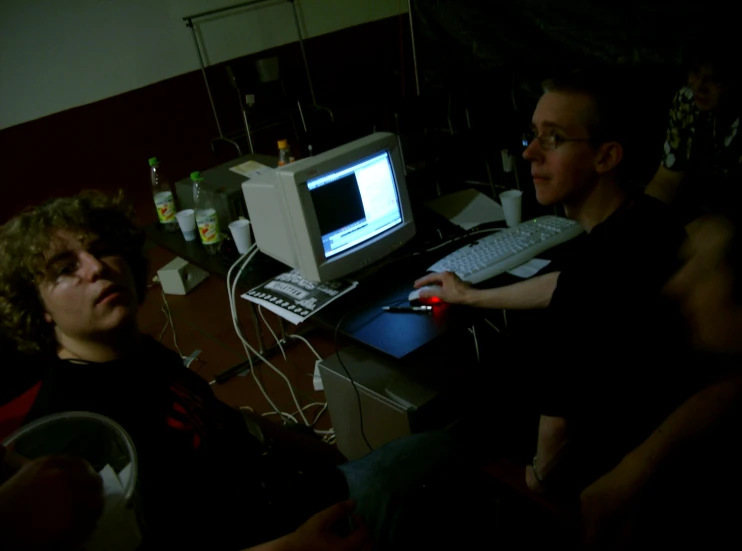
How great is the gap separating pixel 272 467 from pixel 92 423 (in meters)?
0.60

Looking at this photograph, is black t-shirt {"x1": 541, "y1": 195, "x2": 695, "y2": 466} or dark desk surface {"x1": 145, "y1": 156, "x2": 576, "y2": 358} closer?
black t-shirt {"x1": 541, "y1": 195, "x2": 695, "y2": 466}

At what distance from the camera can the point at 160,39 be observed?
496 cm

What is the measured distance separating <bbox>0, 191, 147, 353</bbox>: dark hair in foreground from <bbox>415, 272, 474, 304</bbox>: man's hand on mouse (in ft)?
2.74

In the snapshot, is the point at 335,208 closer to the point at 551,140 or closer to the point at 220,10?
the point at 551,140

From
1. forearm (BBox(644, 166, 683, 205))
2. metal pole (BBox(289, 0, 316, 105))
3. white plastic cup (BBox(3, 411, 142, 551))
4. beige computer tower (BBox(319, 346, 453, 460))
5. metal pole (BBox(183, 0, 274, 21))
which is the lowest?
beige computer tower (BBox(319, 346, 453, 460))

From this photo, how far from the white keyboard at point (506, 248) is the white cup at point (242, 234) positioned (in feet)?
2.31

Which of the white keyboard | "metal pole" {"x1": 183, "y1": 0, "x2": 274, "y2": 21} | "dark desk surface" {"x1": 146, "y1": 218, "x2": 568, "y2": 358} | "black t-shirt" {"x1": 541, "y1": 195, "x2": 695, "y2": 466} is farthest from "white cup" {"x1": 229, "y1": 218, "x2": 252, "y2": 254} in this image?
"metal pole" {"x1": 183, "y1": 0, "x2": 274, "y2": 21}

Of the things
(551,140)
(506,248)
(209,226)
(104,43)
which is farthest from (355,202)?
(104,43)

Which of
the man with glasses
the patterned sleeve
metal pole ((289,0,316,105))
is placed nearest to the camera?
the man with glasses

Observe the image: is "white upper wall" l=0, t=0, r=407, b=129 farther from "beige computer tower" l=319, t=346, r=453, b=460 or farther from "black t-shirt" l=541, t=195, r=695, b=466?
"black t-shirt" l=541, t=195, r=695, b=466

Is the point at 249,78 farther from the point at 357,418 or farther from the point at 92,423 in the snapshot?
the point at 92,423

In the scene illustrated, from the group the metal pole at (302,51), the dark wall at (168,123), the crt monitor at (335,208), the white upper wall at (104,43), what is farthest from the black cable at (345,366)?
the metal pole at (302,51)

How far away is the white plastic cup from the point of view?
31.9 inches

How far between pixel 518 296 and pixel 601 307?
1.06 ft
